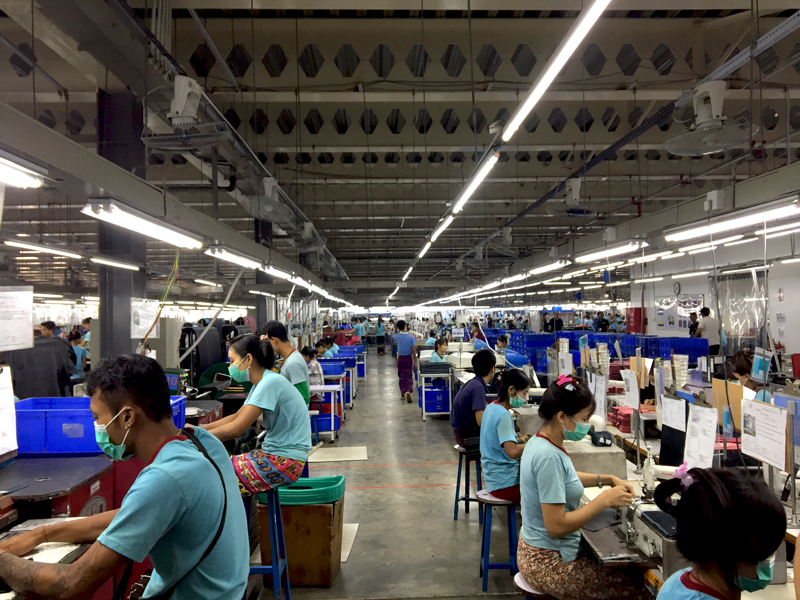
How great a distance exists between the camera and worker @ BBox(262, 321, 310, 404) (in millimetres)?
4070

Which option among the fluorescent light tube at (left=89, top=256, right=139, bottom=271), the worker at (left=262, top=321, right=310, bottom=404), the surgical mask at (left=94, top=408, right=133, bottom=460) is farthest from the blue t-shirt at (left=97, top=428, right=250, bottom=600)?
the fluorescent light tube at (left=89, top=256, right=139, bottom=271)

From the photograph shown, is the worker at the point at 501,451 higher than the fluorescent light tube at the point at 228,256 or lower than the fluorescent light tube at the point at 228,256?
lower

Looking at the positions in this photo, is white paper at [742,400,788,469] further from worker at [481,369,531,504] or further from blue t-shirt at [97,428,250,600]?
blue t-shirt at [97,428,250,600]

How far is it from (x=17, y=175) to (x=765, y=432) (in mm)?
3607

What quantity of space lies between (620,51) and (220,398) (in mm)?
5518

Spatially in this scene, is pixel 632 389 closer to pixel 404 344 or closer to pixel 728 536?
pixel 728 536

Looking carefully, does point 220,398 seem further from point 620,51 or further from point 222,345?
point 620,51

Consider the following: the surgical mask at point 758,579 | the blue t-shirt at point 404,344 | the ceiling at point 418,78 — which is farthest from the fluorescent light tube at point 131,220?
the blue t-shirt at point 404,344

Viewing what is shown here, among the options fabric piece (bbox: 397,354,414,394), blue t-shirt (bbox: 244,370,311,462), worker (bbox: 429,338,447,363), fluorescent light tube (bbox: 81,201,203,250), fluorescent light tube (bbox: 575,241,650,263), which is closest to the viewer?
fluorescent light tube (bbox: 81,201,203,250)

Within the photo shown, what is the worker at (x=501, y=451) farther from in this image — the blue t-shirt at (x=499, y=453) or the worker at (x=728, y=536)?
the worker at (x=728, y=536)

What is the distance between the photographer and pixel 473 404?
4.21 m

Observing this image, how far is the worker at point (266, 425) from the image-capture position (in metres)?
2.97

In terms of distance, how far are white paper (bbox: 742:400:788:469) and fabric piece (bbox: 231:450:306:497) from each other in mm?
2522

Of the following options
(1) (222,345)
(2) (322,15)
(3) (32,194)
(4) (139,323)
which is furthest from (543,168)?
(3) (32,194)
